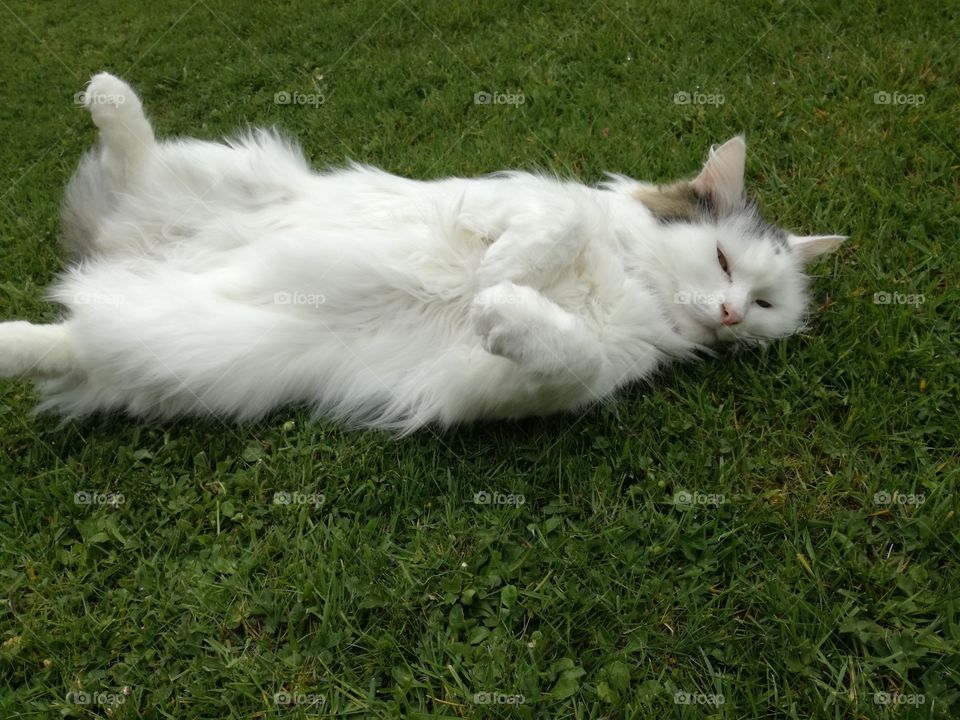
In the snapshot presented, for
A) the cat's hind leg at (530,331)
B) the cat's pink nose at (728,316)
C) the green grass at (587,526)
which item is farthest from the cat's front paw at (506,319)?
the cat's pink nose at (728,316)

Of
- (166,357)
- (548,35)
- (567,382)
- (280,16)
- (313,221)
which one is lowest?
(567,382)

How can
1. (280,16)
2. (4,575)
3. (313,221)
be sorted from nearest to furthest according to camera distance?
(4,575)
(313,221)
(280,16)

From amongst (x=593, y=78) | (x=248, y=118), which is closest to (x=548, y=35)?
(x=593, y=78)

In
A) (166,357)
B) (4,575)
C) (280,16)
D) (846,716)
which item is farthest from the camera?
(280,16)

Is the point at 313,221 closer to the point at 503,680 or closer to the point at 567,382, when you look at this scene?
the point at 567,382

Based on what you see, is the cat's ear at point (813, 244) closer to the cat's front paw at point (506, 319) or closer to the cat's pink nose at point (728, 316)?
the cat's pink nose at point (728, 316)

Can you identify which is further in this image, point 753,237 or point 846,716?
point 753,237

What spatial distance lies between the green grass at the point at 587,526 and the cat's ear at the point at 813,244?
248mm

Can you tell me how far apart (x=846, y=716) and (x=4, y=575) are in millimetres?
3131

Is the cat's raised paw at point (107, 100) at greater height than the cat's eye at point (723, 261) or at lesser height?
greater

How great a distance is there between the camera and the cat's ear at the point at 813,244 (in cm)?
296

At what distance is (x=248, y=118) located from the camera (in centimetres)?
475

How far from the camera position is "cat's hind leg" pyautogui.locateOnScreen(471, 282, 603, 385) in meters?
2.24

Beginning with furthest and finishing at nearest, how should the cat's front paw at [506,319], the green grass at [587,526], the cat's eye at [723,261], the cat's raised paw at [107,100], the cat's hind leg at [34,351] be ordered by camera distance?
the cat's raised paw at [107,100], the cat's eye at [723,261], the cat's hind leg at [34,351], the cat's front paw at [506,319], the green grass at [587,526]
